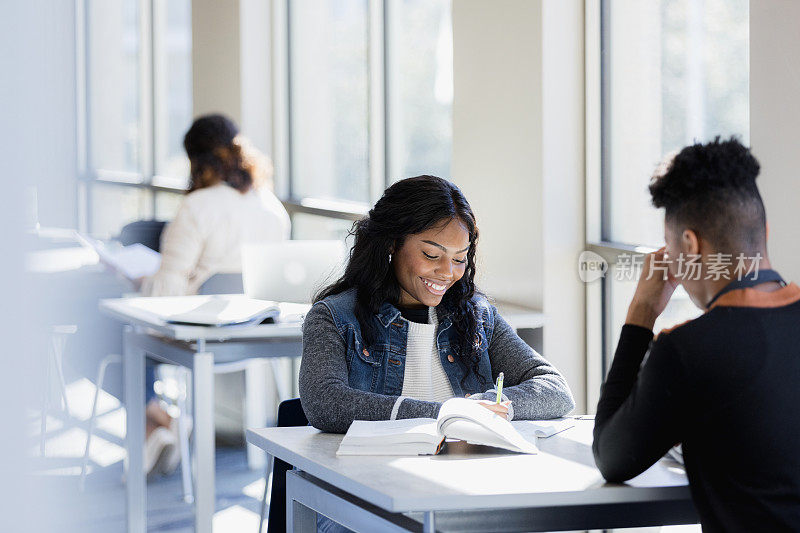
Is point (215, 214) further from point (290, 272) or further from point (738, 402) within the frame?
point (738, 402)

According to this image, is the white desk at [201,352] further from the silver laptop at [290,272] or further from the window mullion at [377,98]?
the window mullion at [377,98]

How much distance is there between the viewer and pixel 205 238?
4031 mm

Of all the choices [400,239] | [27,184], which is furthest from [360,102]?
[27,184]

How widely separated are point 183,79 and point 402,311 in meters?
5.31

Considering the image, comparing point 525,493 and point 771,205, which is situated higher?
point 771,205

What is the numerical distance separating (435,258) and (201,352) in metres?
0.95

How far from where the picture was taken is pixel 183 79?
23.2ft

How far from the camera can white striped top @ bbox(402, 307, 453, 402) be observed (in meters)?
2.13

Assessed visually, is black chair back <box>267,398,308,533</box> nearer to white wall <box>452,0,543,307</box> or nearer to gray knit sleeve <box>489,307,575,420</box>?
gray knit sleeve <box>489,307,575,420</box>

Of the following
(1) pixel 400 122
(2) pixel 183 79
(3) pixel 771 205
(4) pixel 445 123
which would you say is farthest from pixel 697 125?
(2) pixel 183 79

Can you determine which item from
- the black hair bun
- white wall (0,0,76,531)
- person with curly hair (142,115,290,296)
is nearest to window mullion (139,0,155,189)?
person with curly hair (142,115,290,296)

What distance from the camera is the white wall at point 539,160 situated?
3.15 meters

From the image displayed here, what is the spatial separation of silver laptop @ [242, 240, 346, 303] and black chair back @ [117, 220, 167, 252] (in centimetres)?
177

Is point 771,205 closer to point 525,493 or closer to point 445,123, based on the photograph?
point 525,493
